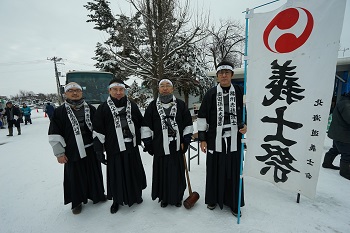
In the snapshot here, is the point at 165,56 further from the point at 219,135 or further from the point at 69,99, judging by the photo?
the point at 219,135

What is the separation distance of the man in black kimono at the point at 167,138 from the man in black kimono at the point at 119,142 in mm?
224

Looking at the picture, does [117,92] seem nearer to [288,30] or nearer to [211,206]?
[211,206]

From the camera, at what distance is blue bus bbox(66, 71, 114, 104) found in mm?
7172

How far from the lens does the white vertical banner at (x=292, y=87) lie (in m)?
1.88

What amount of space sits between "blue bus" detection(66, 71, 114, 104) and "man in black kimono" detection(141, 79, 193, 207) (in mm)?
5600

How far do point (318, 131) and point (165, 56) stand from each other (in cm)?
590

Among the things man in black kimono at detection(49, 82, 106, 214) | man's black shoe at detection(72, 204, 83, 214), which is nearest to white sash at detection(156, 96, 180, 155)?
man in black kimono at detection(49, 82, 106, 214)

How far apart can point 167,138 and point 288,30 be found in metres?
2.07

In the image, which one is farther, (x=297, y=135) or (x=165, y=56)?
(x=165, y=56)

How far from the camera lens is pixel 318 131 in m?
2.03

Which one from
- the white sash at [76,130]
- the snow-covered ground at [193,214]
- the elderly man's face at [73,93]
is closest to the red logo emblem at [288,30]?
the snow-covered ground at [193,214]

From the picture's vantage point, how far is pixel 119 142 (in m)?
2.32

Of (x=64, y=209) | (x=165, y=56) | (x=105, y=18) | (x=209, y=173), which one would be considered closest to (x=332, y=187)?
(x=209, y=173)

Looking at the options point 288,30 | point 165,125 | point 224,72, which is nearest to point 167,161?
point 165,125
